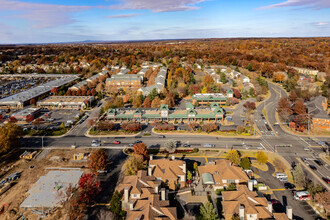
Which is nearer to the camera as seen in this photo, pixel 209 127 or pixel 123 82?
pixel 209 127

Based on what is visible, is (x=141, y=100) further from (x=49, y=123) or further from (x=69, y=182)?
(x=69, y=182)

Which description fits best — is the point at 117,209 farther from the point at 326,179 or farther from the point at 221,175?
the point at 326,179

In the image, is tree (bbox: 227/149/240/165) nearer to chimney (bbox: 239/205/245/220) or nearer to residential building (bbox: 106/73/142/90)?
chimney (bbox: 239/205/245/220)

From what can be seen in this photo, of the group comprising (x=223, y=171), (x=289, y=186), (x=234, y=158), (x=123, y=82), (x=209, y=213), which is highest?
(x=123, y=82)

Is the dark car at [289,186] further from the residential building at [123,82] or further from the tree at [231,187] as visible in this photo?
the residential building at [123,82]

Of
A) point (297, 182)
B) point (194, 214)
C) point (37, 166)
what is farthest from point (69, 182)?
point (297, 182)

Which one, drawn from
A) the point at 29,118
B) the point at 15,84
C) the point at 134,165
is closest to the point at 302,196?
the point at 134,165

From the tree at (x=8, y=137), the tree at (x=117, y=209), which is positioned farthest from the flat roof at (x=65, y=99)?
the tree at (x=117, y=209)

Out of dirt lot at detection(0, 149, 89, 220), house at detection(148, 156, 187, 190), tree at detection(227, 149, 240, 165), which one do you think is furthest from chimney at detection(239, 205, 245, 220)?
dirt lot at detection(0, 149, 89, 220)

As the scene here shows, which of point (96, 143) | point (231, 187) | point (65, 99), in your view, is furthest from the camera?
point (65, 99)
